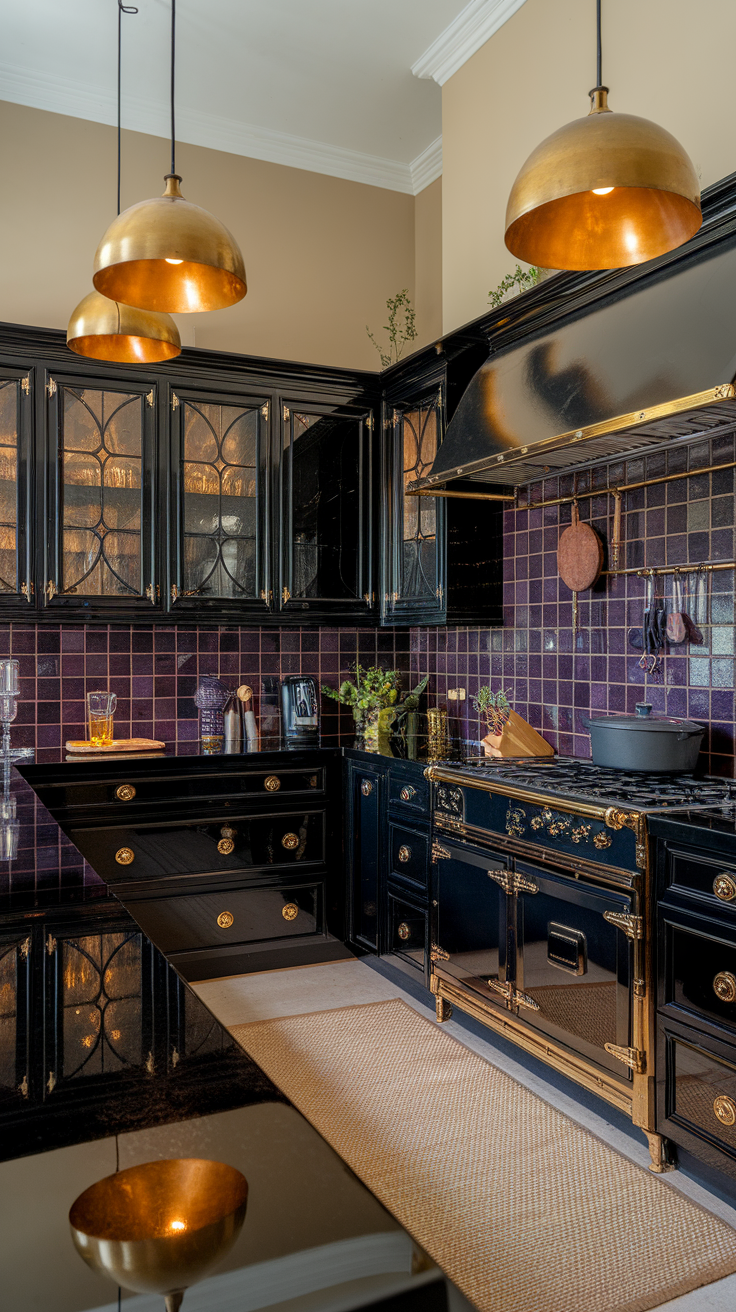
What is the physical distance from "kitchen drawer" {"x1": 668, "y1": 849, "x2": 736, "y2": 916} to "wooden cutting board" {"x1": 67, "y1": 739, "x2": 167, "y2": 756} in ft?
7.76

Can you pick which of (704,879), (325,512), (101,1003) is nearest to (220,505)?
(325,512)

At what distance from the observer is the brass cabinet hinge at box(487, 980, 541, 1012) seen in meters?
2.69

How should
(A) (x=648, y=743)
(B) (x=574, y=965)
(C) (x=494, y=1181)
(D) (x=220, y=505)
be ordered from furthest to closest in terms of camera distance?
(D) (x=220, y=505) < (A) (x=648, y=743) < (B) (x=574, y=965) < (C) (x=494, y=1181)

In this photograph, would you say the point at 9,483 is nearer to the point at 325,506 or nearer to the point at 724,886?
the point at 325,506

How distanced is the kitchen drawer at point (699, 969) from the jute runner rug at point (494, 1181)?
18.5 inches

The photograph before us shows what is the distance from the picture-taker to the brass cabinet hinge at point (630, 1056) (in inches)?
89.2

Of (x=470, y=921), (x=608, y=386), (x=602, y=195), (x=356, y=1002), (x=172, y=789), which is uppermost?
(x=602, y=195)

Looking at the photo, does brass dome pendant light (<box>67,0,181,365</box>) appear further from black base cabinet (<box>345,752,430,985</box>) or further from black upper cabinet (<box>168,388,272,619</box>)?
black base cabinet (<box>345,752,430,985</box>)

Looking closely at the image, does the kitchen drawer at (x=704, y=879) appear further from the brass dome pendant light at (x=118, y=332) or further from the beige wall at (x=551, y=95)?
the beige wall at (x=551, y=95)

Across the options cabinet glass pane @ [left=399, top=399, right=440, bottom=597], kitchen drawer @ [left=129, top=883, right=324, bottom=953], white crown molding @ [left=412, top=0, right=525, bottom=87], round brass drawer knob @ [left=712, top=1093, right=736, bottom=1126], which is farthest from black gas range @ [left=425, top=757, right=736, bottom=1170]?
white crown molding @ [left=412, top=0, right=525, bottom=87]

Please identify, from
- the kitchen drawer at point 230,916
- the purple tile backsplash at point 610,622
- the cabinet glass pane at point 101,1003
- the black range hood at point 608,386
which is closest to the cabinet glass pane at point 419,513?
the purple tile backsplash at point 610,622

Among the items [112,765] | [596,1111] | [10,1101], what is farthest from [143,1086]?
[112,765]

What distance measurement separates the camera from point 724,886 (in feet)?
6.67

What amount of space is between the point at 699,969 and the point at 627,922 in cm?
23
